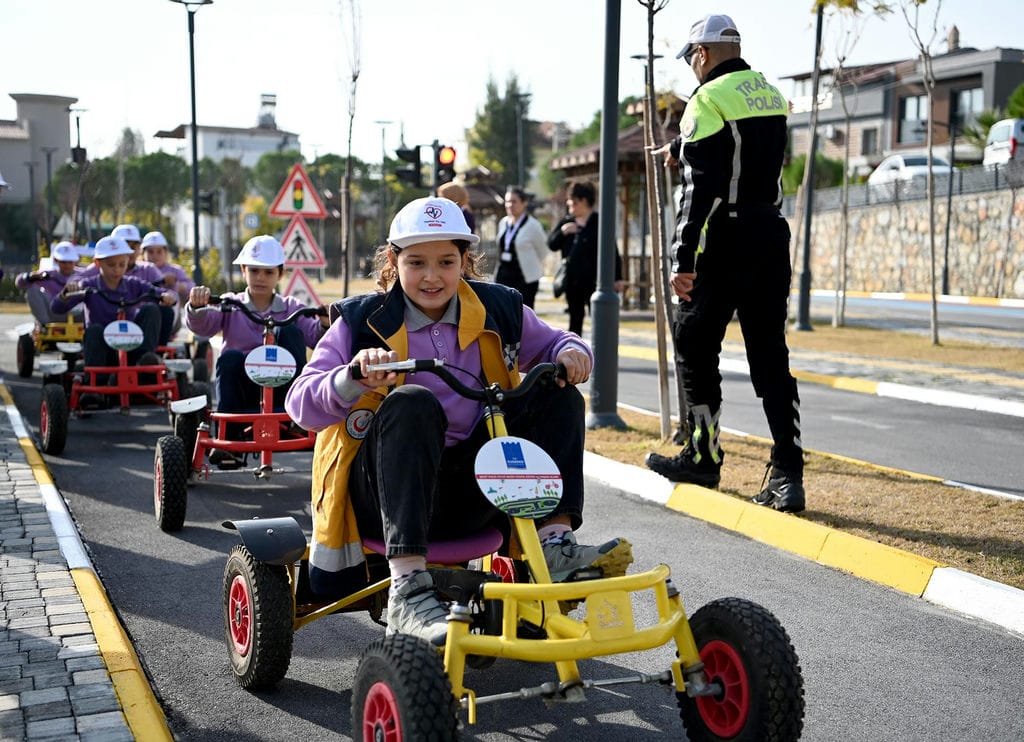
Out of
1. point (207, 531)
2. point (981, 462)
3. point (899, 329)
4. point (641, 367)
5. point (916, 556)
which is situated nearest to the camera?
point (916, 556)

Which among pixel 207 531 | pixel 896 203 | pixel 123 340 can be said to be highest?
pixel 896 203

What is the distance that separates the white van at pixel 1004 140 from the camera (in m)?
34.5

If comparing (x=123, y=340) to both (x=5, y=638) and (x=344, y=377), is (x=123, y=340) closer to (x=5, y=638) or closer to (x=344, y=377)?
(x=5, y=638)

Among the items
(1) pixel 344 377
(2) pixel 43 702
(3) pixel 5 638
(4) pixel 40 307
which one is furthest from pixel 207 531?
(4) pixel 40 307

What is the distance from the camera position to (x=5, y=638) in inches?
163

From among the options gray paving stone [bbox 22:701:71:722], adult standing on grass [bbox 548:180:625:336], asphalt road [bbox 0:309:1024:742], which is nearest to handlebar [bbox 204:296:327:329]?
asphalt road [bbox 0:309:1024:742]

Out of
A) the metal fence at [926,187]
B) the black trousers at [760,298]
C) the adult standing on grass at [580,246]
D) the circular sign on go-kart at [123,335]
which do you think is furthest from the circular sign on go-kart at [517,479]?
the metal fence at [926,187]

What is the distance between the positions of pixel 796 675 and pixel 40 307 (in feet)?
42.9

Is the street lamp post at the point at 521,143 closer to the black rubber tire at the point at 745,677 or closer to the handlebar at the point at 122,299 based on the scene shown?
the handlebar at the point at 122,299

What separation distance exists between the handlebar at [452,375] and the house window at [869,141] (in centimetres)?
6350

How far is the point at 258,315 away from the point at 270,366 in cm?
75

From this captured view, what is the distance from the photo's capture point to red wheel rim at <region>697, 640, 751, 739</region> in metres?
3.01

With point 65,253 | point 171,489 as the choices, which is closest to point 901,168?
point 65,253

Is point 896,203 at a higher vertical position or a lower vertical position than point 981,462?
higher
